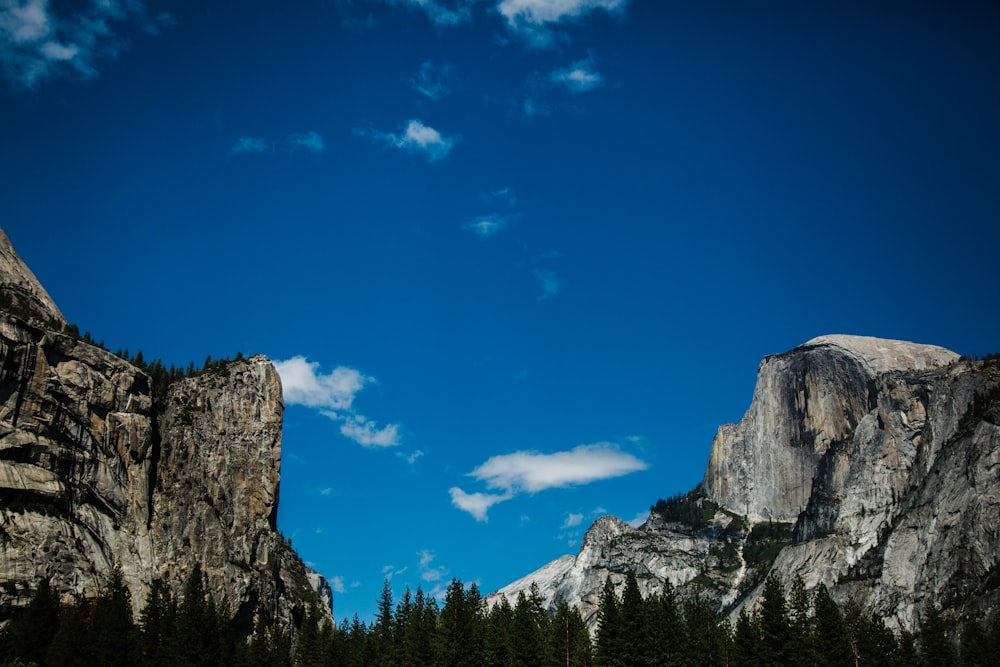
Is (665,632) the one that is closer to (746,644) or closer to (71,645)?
(746,644)

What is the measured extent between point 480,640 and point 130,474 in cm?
7100

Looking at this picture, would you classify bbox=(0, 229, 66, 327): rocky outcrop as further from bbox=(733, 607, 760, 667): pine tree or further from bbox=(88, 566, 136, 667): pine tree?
bbox=(733, 607, 760, 667): pine tree

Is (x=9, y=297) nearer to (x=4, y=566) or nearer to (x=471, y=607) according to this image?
(x=4, y=566)

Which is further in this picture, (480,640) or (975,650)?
(975,650)

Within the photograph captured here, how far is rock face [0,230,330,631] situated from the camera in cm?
12862

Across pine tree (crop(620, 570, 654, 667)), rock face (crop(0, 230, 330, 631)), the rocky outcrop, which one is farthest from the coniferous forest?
the rocky outcrop

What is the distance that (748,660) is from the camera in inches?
4026

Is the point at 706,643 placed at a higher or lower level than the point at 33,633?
lower

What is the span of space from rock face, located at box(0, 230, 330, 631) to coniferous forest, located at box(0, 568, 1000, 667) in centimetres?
1650

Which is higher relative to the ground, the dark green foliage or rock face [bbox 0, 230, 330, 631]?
rock face [bbox 0, 230, 330, 631]

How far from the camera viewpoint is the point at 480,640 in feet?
354

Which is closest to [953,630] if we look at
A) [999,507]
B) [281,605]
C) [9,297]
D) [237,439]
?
[999,507]

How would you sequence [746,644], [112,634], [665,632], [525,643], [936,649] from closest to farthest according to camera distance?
[112,634] < [525,643] < [665,632] < [746,644] < [936,649]

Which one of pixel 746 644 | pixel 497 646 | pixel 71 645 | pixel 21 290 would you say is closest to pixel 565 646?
pixel 497 646
